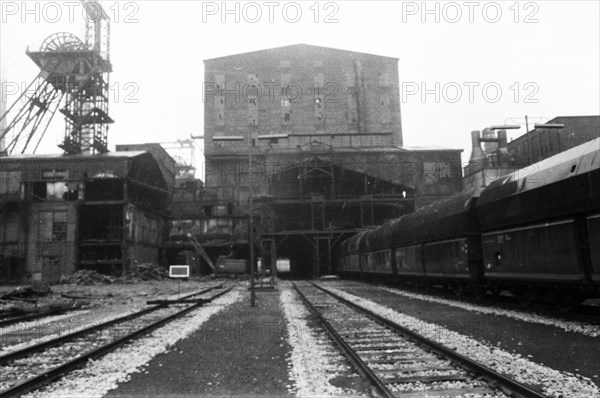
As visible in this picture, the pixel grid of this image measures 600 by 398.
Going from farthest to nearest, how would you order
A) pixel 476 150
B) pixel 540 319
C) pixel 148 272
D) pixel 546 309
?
pixel 476 150 < pixel 148 272 < pixel 546 309 < pixel 540 319

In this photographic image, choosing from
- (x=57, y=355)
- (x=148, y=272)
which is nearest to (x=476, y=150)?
(x=148, y=272)

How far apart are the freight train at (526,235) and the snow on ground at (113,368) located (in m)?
7.44

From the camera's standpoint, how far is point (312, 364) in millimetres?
6445

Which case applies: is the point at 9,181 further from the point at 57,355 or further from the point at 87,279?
the point at 57,355

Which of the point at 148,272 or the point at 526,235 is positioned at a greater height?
the point at 526,235

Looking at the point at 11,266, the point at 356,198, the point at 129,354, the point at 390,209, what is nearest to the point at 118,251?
the point at 11,266

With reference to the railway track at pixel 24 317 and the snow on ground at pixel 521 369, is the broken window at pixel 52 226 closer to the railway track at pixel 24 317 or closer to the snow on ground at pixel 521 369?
the railway track at pixel 24 317

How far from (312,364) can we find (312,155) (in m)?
43.7

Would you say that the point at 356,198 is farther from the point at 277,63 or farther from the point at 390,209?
the point at 277,63

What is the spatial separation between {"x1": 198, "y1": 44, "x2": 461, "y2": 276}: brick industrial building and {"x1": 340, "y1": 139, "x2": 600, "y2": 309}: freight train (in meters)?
21.9

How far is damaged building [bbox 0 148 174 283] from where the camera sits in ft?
129

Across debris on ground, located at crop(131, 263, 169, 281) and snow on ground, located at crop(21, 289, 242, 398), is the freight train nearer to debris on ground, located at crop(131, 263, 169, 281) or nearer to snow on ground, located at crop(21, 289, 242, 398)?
snow on ground, located at crop(21, 289, 242, 398)

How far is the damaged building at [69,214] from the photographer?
129ft

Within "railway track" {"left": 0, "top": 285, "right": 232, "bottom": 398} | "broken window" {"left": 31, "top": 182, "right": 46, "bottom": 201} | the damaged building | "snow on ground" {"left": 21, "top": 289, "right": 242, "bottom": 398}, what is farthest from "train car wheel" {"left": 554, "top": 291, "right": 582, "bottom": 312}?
"broken window" {"left": 31, "top": 182, "right": 46, "bottom": 201}
